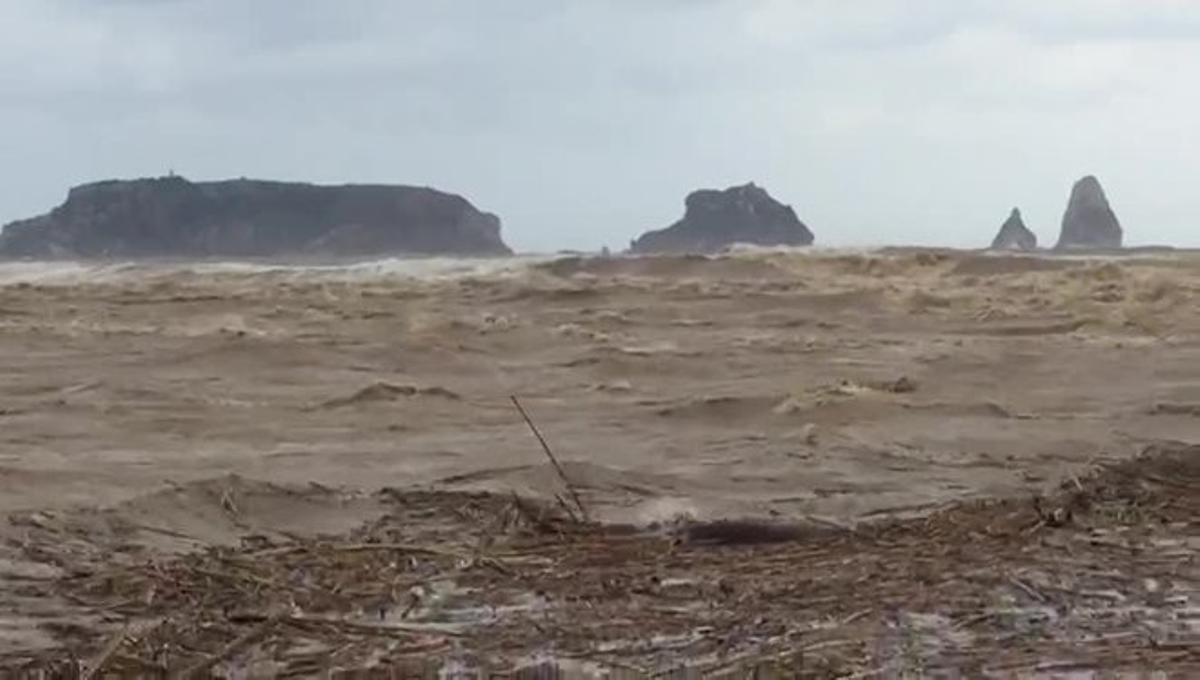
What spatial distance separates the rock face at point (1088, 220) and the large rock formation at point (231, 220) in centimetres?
1153

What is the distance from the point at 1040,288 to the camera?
14258 mm

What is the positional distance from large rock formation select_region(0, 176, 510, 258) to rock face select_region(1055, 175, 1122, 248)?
11528 millimetres

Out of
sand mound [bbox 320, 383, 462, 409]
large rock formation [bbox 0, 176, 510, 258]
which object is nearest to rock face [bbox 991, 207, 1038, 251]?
large rock formation [bbox 0, 176, 510, 258]

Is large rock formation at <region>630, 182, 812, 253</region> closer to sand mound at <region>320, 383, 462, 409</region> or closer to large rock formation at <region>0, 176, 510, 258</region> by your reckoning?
large rock formation at <region>0, 176, 510, 258</region>

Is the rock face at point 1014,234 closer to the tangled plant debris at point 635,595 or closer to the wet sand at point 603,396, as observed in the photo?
the wet sand at point 603,396

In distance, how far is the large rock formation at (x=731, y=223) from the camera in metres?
33.7

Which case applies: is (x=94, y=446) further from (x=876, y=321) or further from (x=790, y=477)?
(x=876, y=321)

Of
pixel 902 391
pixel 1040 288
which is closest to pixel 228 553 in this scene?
pixel 902 391

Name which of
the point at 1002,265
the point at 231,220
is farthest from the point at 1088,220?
the point at 231,220

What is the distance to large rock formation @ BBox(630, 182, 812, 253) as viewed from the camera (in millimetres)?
33719

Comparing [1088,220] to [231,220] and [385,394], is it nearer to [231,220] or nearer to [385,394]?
[231,220]

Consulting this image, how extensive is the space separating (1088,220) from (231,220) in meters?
17.9

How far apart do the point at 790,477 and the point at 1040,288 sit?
32.0 ft

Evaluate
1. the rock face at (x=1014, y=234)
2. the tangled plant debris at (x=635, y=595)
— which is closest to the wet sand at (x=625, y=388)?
the tangled plant debris at (x=635, y=595)
